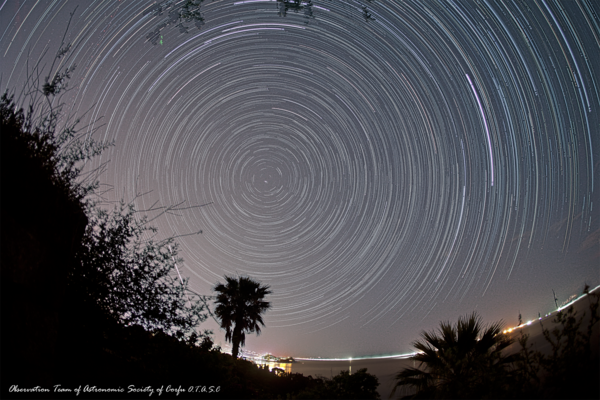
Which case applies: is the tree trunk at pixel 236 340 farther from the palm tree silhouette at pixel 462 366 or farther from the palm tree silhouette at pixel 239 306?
the palm tree silhouette at pixel 462 366

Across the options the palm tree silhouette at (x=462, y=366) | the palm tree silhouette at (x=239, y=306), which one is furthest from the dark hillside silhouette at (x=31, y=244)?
the palm tree silhouette at (x=239, y=306)

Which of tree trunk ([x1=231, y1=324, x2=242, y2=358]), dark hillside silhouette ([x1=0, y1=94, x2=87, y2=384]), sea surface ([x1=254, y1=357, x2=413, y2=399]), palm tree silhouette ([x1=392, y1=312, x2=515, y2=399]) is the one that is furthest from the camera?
tree trunk ([x1=231, y1=324, x2=242, y2=358])

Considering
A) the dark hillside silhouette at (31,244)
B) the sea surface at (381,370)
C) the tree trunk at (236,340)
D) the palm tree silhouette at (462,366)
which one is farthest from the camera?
the tree trunk at (236,340)

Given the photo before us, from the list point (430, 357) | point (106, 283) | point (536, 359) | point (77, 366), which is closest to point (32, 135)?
point (106, 283)

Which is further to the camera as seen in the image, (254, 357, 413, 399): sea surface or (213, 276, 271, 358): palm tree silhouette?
(213, 276, 271, 358): palm tree silhouette

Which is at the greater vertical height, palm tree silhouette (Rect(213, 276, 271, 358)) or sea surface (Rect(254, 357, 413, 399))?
palm tree silhouette (Rect(213, 276, 271, 358))

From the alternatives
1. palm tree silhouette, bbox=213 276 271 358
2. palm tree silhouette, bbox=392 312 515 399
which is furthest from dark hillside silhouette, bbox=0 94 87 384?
palm tree silhouette, bbox=213 276 271 358

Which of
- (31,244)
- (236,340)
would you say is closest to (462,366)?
(31,244)

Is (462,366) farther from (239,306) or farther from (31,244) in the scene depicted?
(239,306)

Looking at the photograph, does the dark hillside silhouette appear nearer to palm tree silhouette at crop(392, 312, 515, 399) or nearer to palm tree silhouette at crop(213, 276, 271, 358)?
palm tree silhouette at crop(392, 312, 515, 399)
